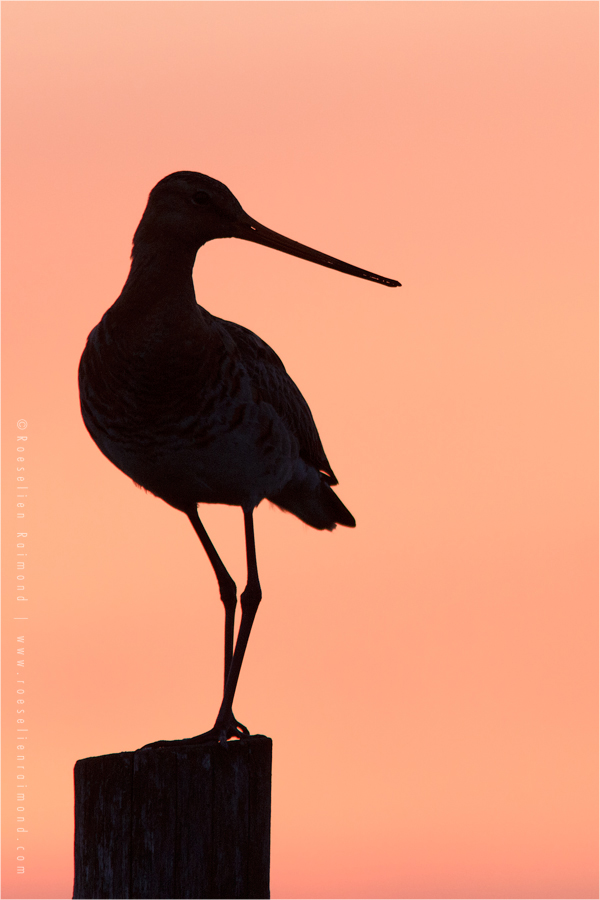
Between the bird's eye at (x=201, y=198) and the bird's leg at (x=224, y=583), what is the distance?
199 centimetres

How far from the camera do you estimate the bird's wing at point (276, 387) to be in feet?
22.5

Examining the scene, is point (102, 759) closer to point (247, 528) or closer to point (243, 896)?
point (243, 896)

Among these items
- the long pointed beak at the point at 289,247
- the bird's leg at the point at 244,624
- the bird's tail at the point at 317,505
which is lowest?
the bird's leg at the point at 244,624

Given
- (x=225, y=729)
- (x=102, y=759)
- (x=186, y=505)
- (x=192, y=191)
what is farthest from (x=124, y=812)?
(x=192, y=191)

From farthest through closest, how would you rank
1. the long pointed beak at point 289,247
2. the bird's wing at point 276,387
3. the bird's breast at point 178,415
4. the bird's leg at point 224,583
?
→ the bird's leg at point 224,583, the bird's wing at point 276,387, the long pointed beak at point 289,247, the bird's breast at point 178,415

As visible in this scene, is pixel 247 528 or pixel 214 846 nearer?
pixel 214 846

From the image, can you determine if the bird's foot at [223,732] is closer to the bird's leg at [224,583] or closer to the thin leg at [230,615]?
the thin leg at [230,615]

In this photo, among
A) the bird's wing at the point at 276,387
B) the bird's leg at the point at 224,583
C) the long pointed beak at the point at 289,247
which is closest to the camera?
the long pointed beak at the point at 289,247

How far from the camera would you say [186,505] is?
7.21 m

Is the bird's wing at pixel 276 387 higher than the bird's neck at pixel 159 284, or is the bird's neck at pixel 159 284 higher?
the bird's neck at pixel 159 284

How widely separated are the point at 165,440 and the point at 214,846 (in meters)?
2.40

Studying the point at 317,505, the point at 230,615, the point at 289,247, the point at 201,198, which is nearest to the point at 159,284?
the point at 201,198

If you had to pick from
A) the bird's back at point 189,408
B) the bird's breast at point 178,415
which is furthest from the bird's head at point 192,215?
the bird's breast at point 178,415

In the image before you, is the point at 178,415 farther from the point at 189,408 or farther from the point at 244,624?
the point at 244,624
